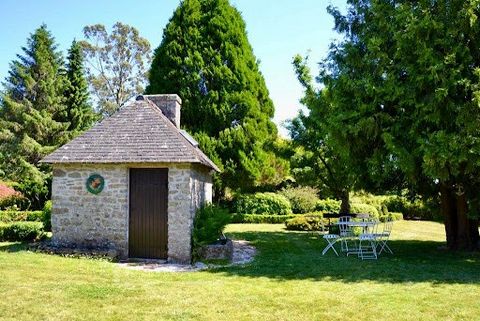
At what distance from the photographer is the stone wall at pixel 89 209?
11516 mm

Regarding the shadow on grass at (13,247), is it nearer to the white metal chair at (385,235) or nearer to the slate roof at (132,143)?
the slate roof at (132,143)

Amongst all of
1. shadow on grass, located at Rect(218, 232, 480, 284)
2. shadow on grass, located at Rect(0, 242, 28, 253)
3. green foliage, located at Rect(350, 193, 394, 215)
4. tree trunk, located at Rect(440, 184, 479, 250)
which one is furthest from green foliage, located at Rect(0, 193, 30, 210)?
tree trunk, located at Rect(440, 184, 479, 250)

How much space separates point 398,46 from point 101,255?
391 inches

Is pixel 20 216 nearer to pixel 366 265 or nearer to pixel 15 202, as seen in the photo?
pixel 15 202

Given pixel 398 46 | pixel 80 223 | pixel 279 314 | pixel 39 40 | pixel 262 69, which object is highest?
pixel 39 40

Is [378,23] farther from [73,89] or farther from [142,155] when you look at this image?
[73,89]

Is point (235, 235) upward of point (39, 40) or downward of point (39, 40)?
downward

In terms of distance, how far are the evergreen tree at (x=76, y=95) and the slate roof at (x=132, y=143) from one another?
18639 mm

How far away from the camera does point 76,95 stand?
98.8 feet

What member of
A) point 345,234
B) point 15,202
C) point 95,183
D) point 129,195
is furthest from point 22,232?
point 345,234

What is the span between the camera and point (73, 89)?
30094mm

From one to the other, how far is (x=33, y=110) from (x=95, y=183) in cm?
2030

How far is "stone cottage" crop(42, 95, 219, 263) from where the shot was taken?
11.2 meters

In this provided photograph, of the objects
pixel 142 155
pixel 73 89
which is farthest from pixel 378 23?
pixel 73 89
